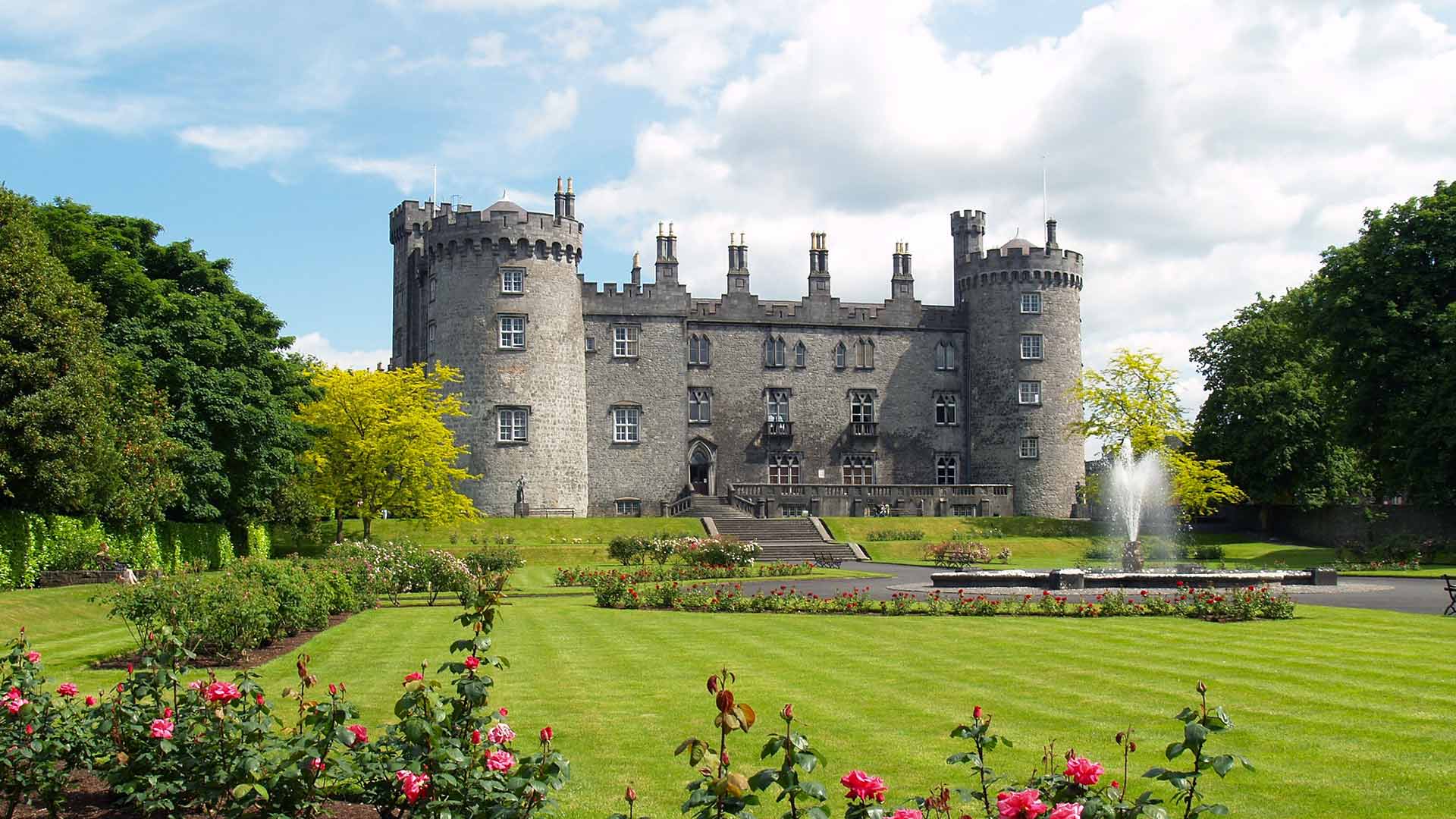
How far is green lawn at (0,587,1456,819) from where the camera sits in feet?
33.3

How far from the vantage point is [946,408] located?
67.2m

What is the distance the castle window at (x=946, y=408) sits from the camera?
2645 inches

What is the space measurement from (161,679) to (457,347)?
161 feet

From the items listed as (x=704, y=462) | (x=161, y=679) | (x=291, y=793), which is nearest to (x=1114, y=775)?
(x=291, y=793)

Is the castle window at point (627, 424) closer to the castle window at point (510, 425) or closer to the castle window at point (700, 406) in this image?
the castle window at point (700, 406)

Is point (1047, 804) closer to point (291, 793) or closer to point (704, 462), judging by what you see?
point (291, 793)

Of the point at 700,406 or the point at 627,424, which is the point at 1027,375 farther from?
the point at 627,424

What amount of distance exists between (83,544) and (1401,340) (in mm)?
44248

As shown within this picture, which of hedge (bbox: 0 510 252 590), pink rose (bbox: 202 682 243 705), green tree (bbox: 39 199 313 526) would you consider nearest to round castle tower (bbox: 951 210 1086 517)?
green tree (bbox: 39 199 313 526)

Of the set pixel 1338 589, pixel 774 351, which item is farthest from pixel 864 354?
pixel 1338 589

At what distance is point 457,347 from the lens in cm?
5719

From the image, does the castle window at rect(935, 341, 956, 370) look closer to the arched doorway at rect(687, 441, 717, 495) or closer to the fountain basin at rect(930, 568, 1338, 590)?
the arched doorway at rect(687, 441, 717, 495)

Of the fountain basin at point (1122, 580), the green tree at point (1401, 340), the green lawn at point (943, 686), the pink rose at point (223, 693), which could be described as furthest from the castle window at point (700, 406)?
the pink rose at point (223, 693)

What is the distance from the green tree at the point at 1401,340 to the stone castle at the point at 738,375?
60.1 ft
